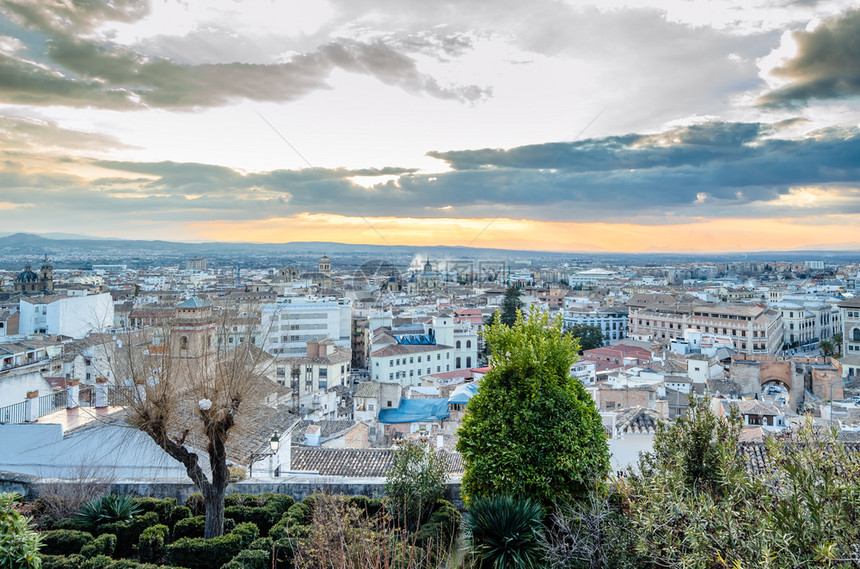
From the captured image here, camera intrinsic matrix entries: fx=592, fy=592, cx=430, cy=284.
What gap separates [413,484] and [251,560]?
6.23ft

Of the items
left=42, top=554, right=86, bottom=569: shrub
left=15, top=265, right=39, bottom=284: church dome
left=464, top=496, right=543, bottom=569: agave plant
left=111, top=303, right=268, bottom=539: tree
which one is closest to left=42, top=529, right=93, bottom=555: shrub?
left=42, top=554, right=86, bottom=569: shrub

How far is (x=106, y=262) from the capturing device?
93938mm

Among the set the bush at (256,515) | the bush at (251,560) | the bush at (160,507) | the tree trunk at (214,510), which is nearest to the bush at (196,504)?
the bush at (160,507)

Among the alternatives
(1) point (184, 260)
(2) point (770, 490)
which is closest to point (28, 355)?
(2) point (770, 490)

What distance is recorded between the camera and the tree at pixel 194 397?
6285 millimetres

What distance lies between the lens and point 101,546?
234 inches

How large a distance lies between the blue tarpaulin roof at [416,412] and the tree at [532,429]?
15236mm

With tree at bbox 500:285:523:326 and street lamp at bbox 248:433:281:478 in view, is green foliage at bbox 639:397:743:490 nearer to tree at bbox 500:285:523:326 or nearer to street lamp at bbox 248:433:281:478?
street lamp at bbox 248:433:281:478

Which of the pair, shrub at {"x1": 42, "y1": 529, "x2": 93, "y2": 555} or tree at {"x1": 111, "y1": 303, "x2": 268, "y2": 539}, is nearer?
shrub at {"x1": 42, "y1": 529, "x2": 93, "y2": 555}

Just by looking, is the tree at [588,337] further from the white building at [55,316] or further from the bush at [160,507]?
the bush at [160,507]

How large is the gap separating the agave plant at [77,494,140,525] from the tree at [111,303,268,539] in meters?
0.78

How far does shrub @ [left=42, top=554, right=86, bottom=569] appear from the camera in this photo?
5.45m

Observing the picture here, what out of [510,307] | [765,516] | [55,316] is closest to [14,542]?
[765,516]

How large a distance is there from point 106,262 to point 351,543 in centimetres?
10258
